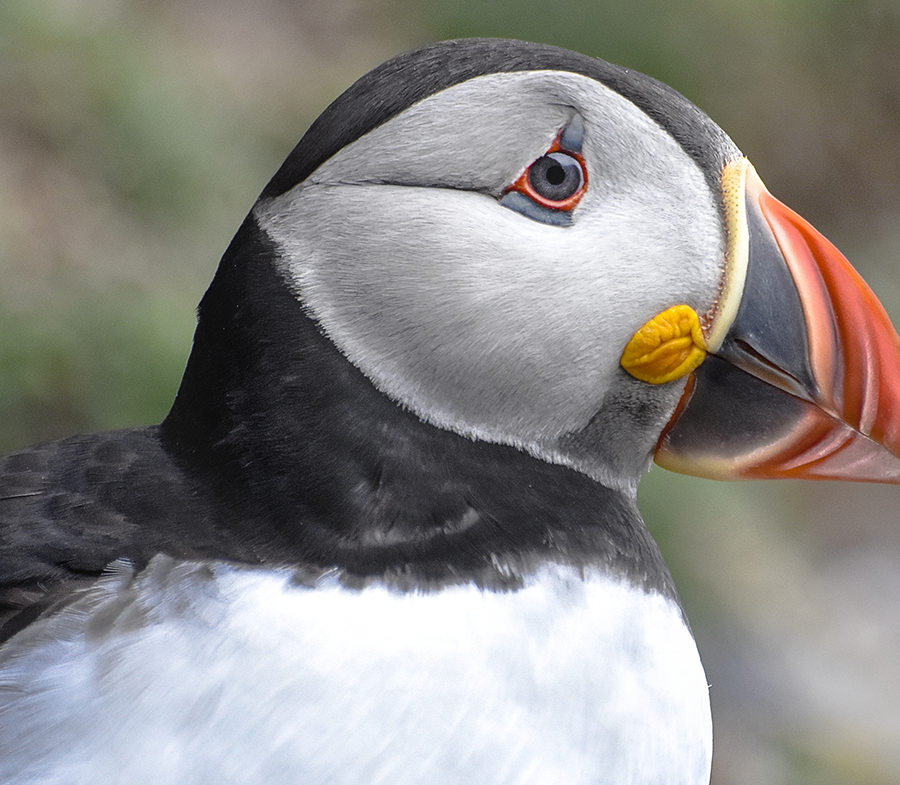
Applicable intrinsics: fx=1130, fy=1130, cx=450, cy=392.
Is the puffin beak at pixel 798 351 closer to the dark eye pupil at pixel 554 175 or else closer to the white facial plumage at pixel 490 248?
the white facial plumage at pixel 490 248

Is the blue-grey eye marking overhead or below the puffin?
Answer: overhead

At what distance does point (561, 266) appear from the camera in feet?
4.45

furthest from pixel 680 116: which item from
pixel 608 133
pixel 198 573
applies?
pixel 198 573

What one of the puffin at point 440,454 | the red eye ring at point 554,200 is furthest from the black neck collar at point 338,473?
the red eye ring at point 554,200

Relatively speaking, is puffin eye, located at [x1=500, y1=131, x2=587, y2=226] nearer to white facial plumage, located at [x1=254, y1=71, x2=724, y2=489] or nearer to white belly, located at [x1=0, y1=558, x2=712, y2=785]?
white facial plumage, located at [x1=254, y1=71, x2=724, y2=489]

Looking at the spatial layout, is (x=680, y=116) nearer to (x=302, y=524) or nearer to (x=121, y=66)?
(x=302, y=524)

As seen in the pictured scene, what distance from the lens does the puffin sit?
4.08 ft

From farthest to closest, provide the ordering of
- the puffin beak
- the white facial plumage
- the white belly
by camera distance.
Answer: the puffin beak, the white facial plumage, the white belly

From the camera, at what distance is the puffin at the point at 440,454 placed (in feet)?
4.08

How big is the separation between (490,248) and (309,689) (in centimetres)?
55

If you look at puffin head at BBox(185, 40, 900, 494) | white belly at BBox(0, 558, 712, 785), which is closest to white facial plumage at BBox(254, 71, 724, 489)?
puffin head at BBox(185, 40, 900, 494)

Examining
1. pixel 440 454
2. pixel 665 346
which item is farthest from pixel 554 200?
pixel 440 454

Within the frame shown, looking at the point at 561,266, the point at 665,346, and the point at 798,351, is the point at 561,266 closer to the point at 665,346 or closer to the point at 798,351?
the point at 665,346

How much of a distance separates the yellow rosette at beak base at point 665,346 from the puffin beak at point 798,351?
0.11ft
